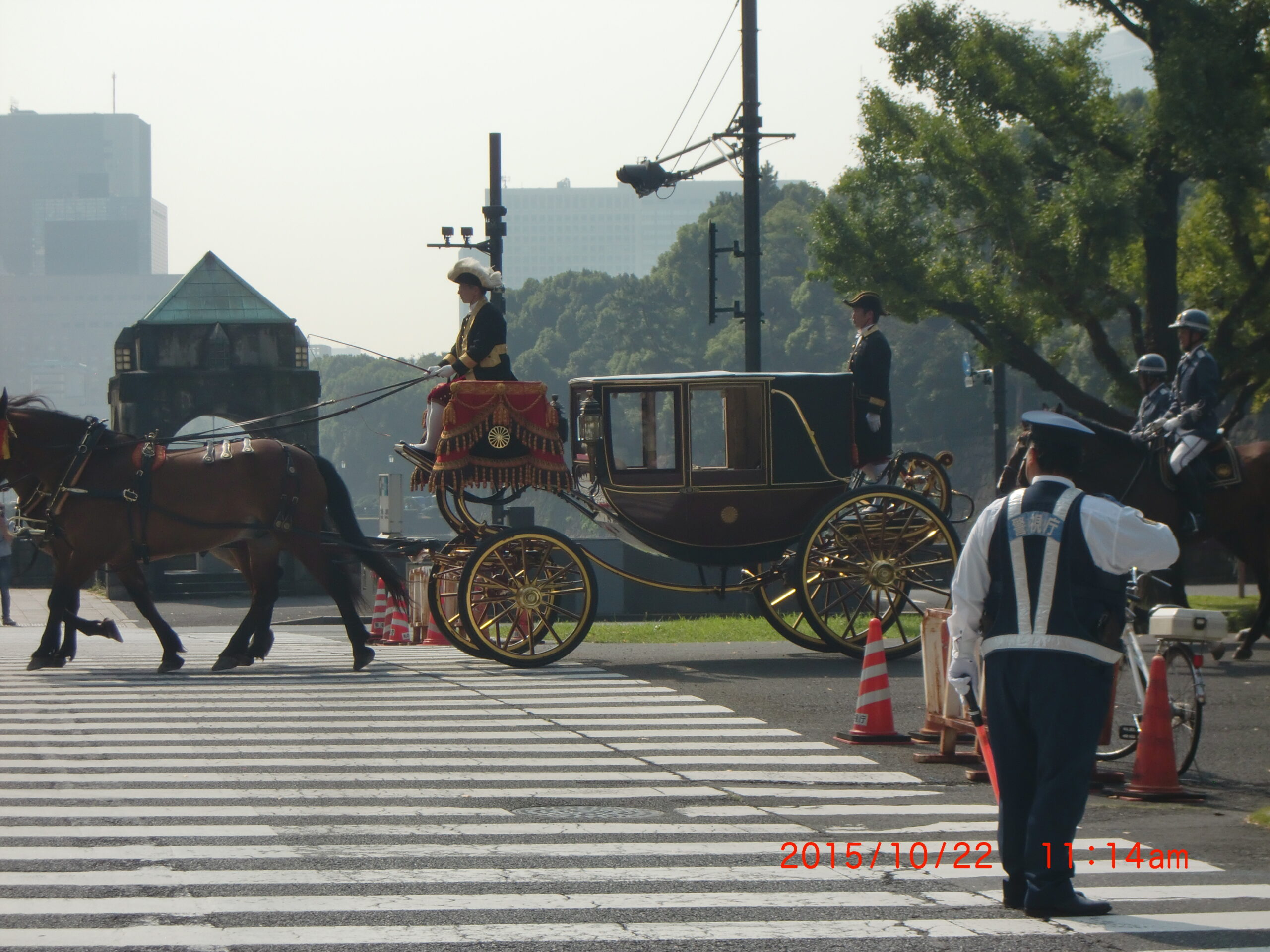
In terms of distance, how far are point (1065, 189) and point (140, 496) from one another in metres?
12.3

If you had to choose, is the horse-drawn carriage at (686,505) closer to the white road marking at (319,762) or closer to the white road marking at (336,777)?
the white road marking at (319,762)

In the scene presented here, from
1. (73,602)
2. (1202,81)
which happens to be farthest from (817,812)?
(1202,81)

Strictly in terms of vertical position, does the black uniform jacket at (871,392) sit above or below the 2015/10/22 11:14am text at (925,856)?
above

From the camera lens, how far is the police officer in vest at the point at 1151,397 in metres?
12.9

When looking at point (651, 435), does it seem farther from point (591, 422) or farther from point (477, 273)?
point (477, 273)

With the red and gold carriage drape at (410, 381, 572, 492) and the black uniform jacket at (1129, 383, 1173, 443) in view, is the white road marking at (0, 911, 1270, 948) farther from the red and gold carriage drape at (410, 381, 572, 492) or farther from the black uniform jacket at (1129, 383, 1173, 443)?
the black uniform jacket at (1129, 383, 1173, 443)

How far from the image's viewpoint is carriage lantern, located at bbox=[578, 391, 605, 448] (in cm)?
1216

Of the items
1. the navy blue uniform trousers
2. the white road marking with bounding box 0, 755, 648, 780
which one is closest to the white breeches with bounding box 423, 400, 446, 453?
the white road marking with bounding box 0, 755, 648, 780

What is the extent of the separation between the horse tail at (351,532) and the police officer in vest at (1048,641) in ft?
25.8

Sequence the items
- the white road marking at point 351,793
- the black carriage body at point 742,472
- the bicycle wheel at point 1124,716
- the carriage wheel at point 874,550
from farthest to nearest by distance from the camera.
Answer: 1. the black carriage body at point 742,472
2. the carriage wheel at point 874,550
3. the bicycle wheel at point 1124,716
4. the white road marking at point 351,793

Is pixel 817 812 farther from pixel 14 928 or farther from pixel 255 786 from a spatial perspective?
pixel 14 928

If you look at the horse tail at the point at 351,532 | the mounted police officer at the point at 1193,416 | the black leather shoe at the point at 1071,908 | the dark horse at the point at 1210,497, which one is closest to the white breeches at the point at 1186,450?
the mounted police officer at the point at 1193,416

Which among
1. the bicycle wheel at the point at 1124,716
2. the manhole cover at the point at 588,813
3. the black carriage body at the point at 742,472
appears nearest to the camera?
the manhole cover at the point at 588,813

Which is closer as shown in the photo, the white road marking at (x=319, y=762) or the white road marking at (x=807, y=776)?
the white road marking at (x=807, y=776)
